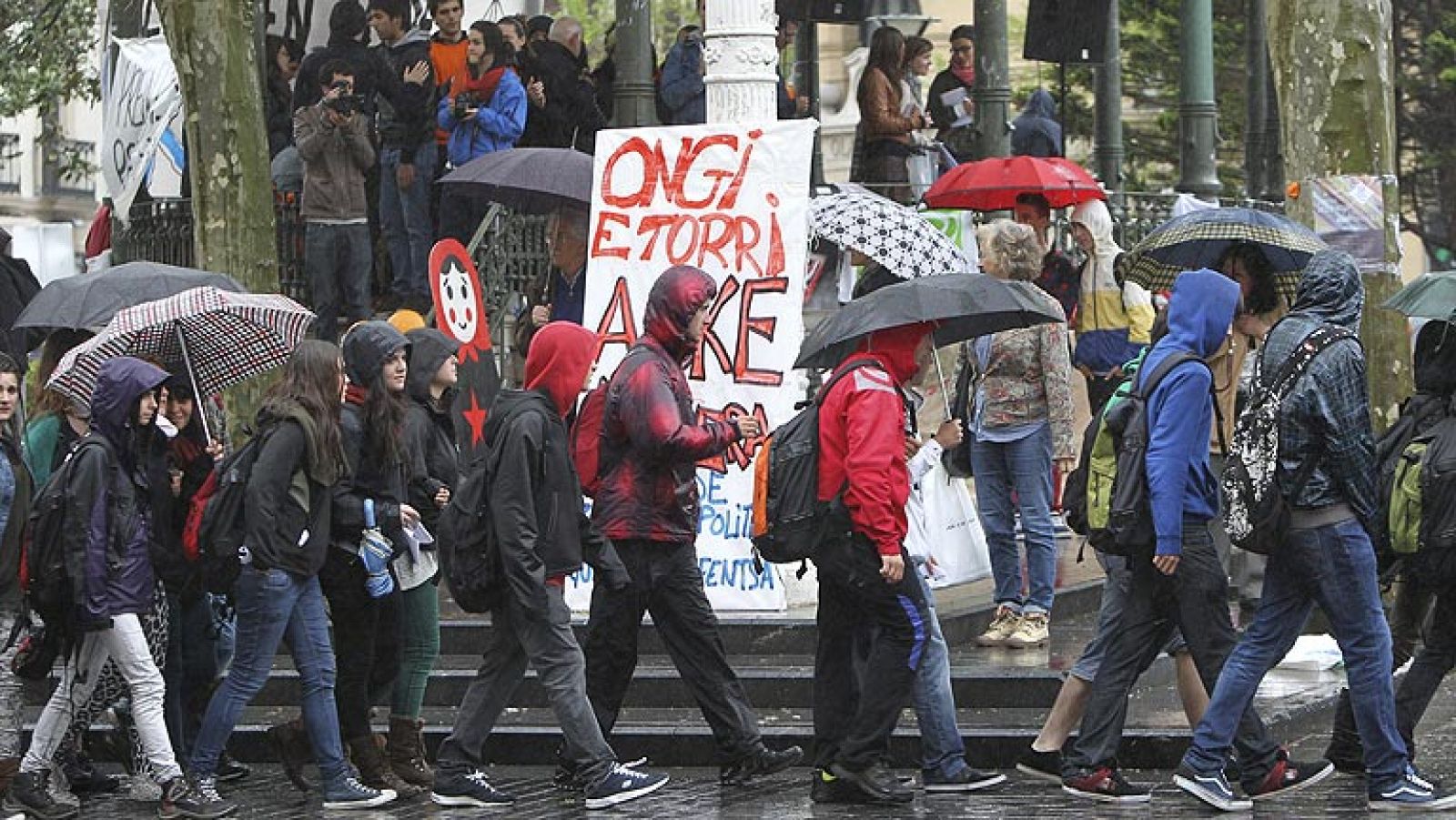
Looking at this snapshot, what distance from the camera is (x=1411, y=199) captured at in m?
35.9

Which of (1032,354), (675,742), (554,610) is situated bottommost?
(675,742)

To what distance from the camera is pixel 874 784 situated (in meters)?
9.95

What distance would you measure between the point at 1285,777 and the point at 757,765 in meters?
1.98

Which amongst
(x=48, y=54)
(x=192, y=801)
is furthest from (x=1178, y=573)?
(x=48, y=54)

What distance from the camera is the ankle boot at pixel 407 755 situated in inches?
418

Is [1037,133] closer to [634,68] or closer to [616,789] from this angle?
[634,68]

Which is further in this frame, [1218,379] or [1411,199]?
[1411,199]

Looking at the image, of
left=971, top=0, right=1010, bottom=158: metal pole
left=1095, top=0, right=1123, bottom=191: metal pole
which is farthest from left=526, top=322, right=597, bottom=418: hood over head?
left=1095, top=0, right=1123, bottom=191: metal pole

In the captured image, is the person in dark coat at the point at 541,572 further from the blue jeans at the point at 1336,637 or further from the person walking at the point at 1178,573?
the blue jeans at the point at 1336,637

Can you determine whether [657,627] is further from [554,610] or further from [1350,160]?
[1350,160]

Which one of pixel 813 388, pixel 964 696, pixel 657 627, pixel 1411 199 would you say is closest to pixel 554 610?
pixel 657 627

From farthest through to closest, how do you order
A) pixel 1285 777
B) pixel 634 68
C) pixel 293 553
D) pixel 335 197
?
pixel 634 68 < pixel 335 197 < pixel 293 553 < pixel 1285 777

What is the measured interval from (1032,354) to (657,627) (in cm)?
255

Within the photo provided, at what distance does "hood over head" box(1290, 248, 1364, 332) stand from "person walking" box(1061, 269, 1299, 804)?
290 millimetres
